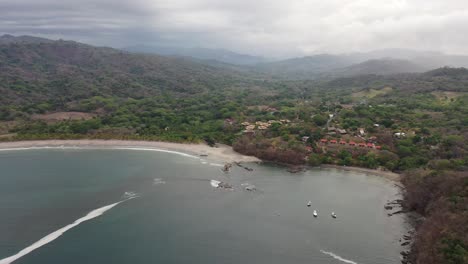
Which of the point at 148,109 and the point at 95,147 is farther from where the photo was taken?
the point at 148,109

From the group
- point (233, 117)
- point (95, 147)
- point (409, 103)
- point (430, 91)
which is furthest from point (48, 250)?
point (430, 91)

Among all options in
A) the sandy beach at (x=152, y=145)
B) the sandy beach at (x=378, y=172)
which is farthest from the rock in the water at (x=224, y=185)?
the sandy beach at (x=378, y=172)

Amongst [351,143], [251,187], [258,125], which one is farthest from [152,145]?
[351,143]

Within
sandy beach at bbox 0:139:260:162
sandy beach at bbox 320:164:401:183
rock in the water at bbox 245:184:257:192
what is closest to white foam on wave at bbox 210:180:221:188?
rock in the water at bbox 245:184:257:192

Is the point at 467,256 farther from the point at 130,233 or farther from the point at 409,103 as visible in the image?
the point at 409,103

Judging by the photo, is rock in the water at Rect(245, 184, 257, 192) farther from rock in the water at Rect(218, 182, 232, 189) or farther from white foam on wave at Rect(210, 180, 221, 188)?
white foam on wave at Rect(210, 180, 221, 188)

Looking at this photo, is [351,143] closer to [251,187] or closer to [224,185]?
[251,187]

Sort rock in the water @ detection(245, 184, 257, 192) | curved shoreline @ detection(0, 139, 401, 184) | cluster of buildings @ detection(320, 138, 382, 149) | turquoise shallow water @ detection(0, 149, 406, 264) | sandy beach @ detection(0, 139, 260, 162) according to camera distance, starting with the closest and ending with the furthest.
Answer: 1. turquoise shallow water @ detection(0, 149, 406, 264)
2. rock in the water @ detection(245, 184, 257, 192)
3. curved shoreline @ detection(0, 139, 401, 184)
4. cluster of buildings @ detection(320, 138, 382, 149)
5. sandy beach @ detection(0, 139, 260, 162)

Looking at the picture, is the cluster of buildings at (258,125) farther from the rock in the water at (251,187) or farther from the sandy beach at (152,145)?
the rock in the water at (251,187)
